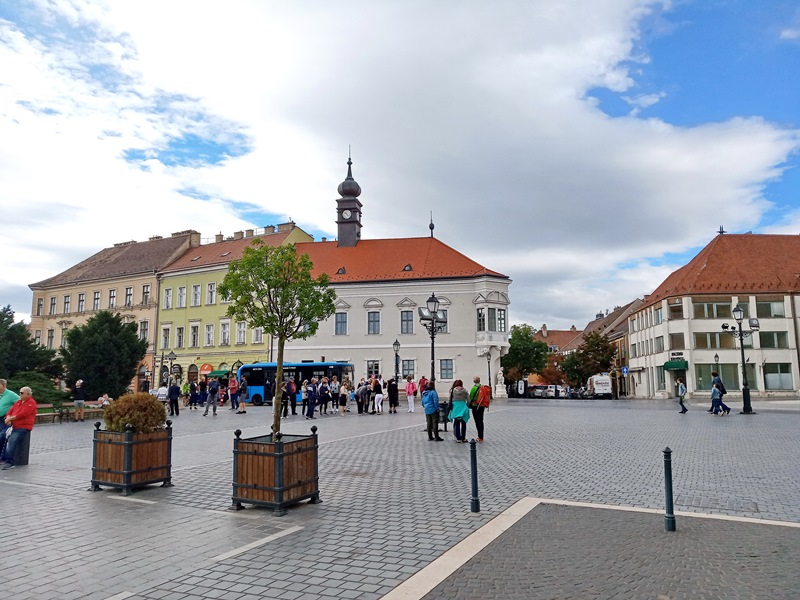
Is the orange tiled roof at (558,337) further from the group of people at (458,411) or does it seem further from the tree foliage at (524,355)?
the group of people at (458,411)

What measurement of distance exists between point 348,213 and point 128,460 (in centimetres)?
5434

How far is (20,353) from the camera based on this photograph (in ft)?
99.6

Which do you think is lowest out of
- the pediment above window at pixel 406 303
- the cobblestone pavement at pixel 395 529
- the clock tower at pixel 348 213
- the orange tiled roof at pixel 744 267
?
the cobblestone pavement at pixel 395 529

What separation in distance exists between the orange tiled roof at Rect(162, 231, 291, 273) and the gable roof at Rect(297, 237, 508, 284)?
322cm

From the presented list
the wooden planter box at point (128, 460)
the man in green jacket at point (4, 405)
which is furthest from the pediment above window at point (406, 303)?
the wooden planter box at point (128, 460)

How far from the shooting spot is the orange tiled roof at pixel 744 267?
53625 millimetres

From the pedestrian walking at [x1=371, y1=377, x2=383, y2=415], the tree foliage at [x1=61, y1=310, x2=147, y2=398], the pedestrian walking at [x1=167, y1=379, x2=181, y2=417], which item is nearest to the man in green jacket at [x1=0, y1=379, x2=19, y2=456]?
the pedestrian walking at [x1=167, y1=379, x2=181, y2=417]

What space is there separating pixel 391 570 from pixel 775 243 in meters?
62.3

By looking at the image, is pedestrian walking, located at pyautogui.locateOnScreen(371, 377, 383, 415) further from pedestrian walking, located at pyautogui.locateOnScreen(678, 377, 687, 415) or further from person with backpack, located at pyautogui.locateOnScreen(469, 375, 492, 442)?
pedestrian walking, located at pyautogui.locateOnScreen(678, 377, 687, 415)

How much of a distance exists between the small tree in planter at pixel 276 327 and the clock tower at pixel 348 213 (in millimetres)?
43269

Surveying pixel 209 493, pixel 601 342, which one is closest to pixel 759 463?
pixel 209 493

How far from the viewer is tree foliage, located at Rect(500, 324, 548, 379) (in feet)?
277

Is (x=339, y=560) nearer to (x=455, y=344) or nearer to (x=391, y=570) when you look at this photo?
(x=391, y=570)

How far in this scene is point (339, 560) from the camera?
20.6 feet
